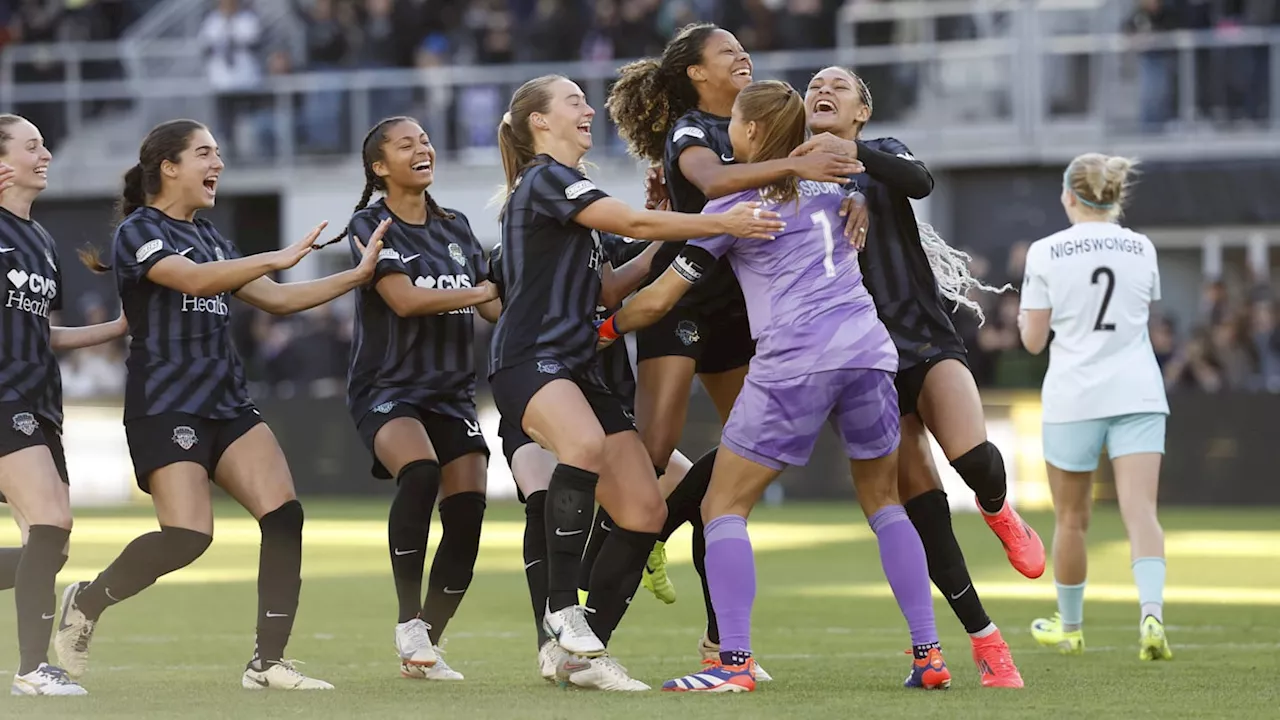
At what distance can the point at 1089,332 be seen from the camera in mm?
Result: 8617

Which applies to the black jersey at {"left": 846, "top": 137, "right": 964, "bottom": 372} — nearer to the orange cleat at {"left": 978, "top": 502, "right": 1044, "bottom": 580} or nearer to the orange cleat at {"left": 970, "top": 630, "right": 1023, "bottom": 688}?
the orange cleat at {"left": 978, "top": 502, "right": 1044, "bottom": 580}

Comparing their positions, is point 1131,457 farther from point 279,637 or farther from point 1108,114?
point 1108,114

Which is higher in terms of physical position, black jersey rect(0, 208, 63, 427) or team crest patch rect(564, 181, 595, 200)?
team crest patch rect(564, 181, 595, 200)

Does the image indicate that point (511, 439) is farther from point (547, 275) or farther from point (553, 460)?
point (547, 275)

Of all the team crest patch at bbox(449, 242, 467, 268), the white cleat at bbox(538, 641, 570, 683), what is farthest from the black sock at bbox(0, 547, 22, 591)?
the white cleat at bbox(538, 641, 570, 683)

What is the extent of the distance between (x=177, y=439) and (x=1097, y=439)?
3952 mm

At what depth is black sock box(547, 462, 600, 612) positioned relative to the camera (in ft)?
22.4

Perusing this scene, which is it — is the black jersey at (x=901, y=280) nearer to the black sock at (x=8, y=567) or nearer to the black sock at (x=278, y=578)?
the black sock at (x=278, y=578)

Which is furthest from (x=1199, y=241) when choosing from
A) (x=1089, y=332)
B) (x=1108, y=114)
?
(x=1089, y=332)

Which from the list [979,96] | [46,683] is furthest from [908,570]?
[979,96]

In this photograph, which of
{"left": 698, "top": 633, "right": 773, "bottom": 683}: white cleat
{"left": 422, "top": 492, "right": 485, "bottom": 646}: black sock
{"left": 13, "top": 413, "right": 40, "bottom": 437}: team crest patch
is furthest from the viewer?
{"left": 422, "top": 492, "right": 485, "bottom": 646}: black sock

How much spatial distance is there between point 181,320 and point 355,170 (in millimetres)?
16951

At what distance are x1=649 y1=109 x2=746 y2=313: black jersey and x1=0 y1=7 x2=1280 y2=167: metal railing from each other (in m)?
14.6

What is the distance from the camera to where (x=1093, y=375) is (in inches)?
338
